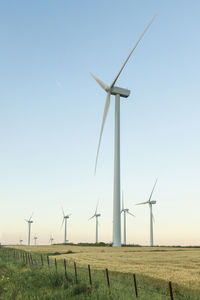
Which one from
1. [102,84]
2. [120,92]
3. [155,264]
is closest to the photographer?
[155,264]

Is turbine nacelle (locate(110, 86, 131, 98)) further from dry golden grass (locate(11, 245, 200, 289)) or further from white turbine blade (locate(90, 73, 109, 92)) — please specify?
dry golden grass (locate(11, 245, 200, 289))

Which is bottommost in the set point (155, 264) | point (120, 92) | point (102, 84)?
point (155, 264)

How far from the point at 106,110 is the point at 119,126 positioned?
17.0 feet

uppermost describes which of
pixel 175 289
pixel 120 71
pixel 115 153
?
pixel 120 71

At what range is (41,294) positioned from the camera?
21.2 meters

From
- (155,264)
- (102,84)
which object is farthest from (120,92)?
(155,264)

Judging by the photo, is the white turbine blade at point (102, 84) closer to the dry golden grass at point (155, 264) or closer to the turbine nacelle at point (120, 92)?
the turbine nacelle at point (120, 92)

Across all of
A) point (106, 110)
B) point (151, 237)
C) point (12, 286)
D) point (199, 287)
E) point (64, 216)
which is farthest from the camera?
point (64, 216)

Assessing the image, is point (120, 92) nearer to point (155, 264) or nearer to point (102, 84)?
point (102, 84)

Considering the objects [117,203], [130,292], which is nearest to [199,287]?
[130,292]

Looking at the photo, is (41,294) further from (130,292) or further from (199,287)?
(199,287)

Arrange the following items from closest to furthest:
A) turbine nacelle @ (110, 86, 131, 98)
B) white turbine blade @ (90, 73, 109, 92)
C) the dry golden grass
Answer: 1. the dry golden grass
2. turbine nacelle @ (110, 86, 131, 98)
3. white turbine blade @ (90, 73, 109, 92)

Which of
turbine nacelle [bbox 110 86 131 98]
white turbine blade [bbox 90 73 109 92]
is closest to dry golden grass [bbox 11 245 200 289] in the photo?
turbine nacelle [bbox 110 86 131 98]

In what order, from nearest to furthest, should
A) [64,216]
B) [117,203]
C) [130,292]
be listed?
[130,292], [117,203], [64,216]
